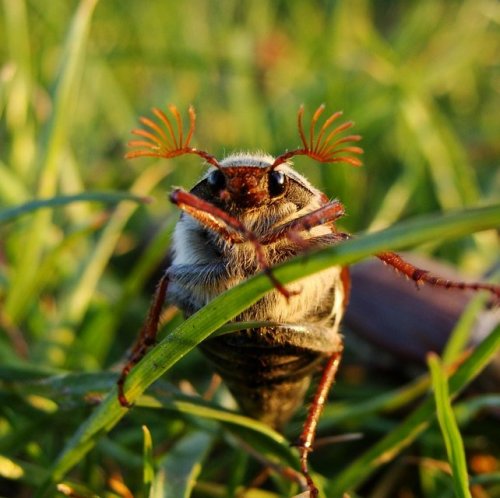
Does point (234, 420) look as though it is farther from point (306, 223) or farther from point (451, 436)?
point (306, 223)

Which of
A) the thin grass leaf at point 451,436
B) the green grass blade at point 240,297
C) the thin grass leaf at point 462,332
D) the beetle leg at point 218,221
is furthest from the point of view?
the thin grass leaf at point 462,332

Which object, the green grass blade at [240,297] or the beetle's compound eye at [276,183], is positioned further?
the beetle's compound eye at [276,183]

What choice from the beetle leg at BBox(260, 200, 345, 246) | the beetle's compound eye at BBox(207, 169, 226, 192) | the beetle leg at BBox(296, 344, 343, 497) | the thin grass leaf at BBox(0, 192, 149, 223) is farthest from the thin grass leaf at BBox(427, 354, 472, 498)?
the thin grass leaf at BBox(0, 192, 149, 223)

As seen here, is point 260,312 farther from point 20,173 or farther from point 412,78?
point 412,78

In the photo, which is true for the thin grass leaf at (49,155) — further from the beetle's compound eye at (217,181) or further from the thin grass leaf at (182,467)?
the beetle's compound eye at (217,181)

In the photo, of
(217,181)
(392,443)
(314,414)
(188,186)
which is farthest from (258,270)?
(188,186)

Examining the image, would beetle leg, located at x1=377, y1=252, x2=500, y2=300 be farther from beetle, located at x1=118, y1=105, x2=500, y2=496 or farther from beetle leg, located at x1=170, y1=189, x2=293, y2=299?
beetle leg, located at x1=170, y1=189, x2=293, y2=299

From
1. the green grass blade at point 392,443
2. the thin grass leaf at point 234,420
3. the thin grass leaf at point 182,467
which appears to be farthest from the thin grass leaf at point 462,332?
the thin grass leaf at point 182,467
